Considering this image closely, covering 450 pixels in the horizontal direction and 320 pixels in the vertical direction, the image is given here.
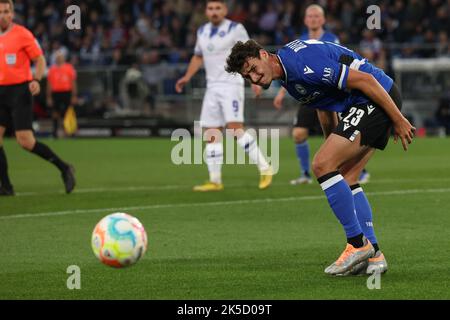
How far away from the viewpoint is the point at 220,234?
11016 mm

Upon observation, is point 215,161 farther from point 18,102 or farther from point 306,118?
point 18,102

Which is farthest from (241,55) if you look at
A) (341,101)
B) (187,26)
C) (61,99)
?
A: (187,26)

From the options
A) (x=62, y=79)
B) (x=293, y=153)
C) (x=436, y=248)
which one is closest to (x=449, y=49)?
(x=293, y=153)

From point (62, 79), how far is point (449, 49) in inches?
416

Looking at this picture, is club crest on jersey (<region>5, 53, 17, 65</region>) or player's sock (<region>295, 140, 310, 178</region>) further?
player's sock (<region>295, 140, 310, 178</region>)

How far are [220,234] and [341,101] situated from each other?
2.83 meters

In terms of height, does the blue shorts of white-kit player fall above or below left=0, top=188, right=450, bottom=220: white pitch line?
above

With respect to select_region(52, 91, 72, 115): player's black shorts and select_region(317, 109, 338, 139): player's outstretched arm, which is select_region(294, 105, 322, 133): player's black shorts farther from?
select_region(52, 91, 72, 115): player's black shorts

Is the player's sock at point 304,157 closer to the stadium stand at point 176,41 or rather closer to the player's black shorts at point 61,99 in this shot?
the stadium stand at point 176,41

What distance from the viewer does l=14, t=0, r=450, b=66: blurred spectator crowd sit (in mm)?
29812

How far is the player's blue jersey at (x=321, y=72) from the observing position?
824 cm

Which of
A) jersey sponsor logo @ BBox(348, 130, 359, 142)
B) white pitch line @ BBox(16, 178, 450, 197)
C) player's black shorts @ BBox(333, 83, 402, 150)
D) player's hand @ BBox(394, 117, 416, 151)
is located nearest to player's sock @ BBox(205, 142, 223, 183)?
white pitch line @ BBox(16, 178, 450, 197)

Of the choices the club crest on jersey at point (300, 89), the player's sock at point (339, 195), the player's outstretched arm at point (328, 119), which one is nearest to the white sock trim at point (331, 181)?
the player's sock at point (339, 195)
